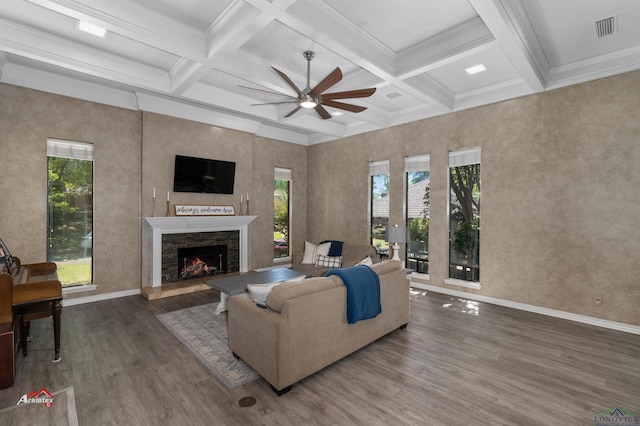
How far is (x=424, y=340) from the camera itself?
351 cm

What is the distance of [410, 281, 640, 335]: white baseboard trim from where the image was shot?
12.7ft

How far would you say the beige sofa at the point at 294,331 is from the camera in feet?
7.92

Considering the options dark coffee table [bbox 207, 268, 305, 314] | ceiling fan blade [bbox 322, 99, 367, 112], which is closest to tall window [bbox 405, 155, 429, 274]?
ceiling fan blade [bbox 322, 99, 367, 112]

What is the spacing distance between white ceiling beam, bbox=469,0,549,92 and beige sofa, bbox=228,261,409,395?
2.77m

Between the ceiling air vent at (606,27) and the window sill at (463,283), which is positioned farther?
the window sill at (463,283)

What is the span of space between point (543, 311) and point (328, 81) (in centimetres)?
447

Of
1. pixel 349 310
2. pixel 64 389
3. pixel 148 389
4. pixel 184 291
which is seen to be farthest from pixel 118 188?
pixel 349 310

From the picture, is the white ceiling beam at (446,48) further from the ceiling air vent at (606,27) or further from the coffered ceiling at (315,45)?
the ceiling air vent at (606,27)

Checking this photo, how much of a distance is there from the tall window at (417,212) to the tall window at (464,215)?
1.56ft

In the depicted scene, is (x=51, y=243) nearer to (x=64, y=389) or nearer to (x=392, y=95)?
(x=64, y=389)

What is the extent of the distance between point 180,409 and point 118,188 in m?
4.09

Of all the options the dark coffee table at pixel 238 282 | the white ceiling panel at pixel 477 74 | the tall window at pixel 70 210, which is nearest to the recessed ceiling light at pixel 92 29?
the tall window at pixel 70 210

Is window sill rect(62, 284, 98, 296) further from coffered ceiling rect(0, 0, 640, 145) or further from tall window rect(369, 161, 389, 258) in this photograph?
tall window rect(369, 161, 389, 258)

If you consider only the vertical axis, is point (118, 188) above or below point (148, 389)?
above
